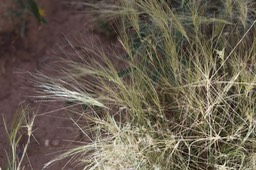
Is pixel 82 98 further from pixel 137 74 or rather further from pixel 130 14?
pixel 130 14

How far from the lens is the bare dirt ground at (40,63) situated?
2580 mm

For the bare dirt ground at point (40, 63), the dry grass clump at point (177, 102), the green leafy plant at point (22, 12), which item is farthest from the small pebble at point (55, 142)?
the green leafy plant at point (22, 12)

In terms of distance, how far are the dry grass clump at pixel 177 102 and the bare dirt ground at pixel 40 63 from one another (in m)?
0.39

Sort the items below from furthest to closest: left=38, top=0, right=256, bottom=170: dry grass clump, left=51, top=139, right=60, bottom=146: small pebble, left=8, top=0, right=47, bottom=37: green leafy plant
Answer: left=8, top=0, right=47, bottom=37: green leafy plant < left=51, top=139, right=60, bottom=146: small pebble < left=38, top=0, right=256, bottom=170: dry grass clump

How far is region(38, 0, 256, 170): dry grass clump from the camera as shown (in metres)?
2.03

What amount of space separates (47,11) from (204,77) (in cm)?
126

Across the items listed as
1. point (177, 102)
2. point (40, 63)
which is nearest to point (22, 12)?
point (40, 63)

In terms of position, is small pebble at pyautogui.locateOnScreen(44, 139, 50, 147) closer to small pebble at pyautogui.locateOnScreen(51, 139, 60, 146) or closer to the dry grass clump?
small pebble at pyautogui.locateOnScreen(51, 139, 60, 146)

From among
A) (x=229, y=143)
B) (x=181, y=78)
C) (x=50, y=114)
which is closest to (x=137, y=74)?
(x=181, y=78)

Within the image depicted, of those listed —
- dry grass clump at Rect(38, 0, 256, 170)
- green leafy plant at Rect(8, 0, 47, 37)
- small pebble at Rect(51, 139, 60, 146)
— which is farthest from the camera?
green leafy plant at Rect(8, 0, 47, 37)

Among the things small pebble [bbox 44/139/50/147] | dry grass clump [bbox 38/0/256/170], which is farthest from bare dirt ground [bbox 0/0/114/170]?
dry grass clump [bbox 38/0/256/170]

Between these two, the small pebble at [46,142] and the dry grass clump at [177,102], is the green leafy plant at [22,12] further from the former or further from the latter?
the dry grass clump at [177,102]

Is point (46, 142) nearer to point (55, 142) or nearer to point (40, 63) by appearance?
point (55, 142)

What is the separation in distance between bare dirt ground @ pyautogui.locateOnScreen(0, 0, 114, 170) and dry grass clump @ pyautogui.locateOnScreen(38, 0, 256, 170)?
39 centimetres
